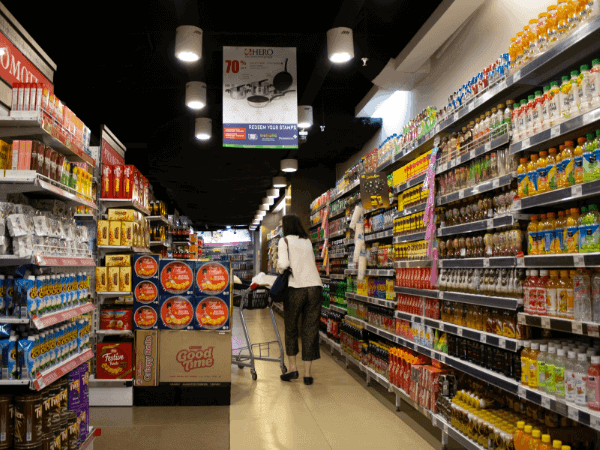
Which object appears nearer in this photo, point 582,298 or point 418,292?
point 582,298

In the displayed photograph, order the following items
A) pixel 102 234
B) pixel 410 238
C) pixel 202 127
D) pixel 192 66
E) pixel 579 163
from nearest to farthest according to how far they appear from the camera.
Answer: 1. pixel 579 163
2. pixel 410 238
3. pixel 102 234
4. pixel 192 66
5. pixel 202 127

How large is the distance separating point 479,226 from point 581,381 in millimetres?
1257

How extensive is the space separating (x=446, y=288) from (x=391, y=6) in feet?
10.6

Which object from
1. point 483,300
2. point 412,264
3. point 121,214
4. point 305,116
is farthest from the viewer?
point 305,116

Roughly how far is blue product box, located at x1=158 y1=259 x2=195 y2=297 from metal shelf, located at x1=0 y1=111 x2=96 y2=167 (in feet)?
6.32

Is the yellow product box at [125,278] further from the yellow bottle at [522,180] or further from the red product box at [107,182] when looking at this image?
the yellow bottle at [522,180]

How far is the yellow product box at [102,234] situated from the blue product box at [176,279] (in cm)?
68

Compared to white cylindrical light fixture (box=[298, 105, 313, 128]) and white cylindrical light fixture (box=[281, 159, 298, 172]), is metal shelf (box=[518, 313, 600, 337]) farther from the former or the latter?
white cylindrical light fixture (box=[281, 159, 298, 172])

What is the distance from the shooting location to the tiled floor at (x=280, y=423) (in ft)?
12.4

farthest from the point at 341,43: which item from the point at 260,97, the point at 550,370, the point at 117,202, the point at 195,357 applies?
the point at 550,370

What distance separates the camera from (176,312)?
4.95 metres

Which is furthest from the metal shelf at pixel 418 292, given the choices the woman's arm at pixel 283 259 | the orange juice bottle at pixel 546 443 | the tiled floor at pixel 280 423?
the orange juice bottle at pixel 546 443

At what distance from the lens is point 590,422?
2281 millimetres

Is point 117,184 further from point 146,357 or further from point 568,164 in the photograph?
point 568,164
